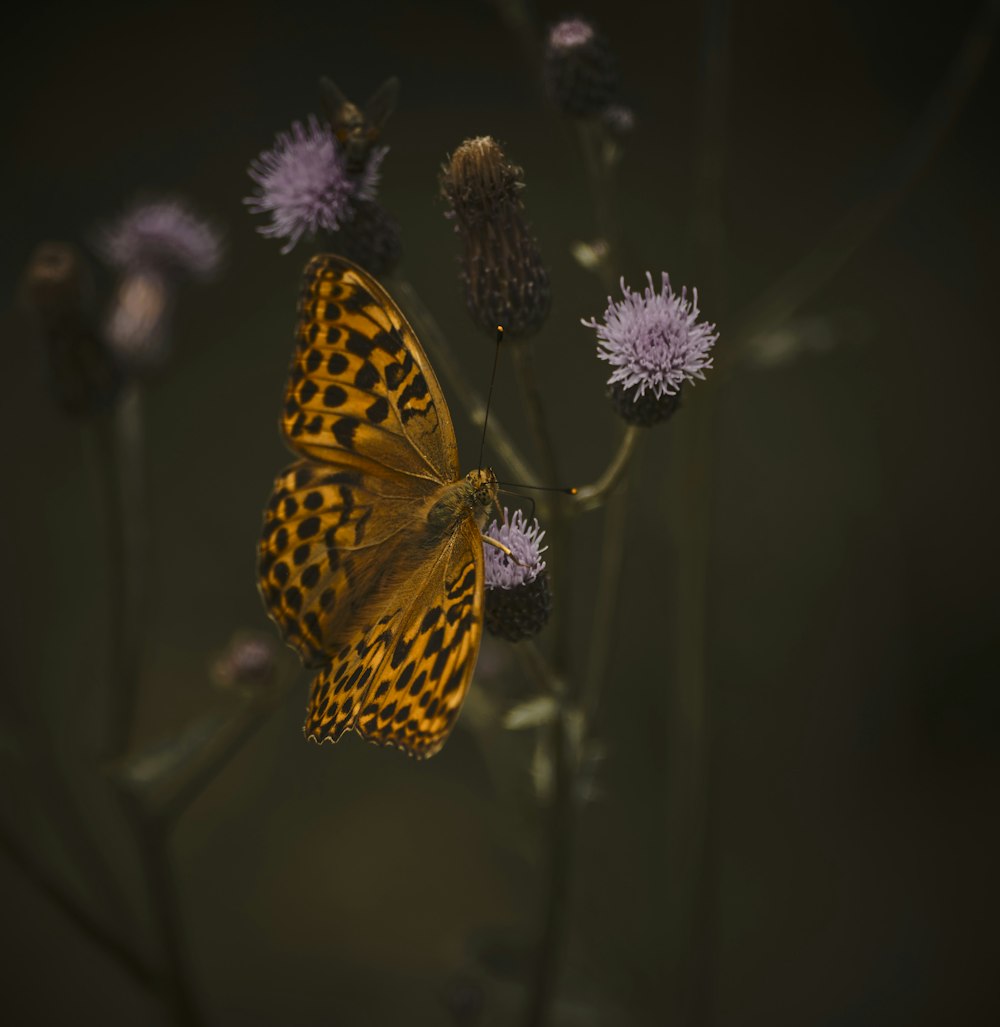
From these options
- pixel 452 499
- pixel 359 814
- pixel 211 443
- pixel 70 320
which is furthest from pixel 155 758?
pixel 211 443

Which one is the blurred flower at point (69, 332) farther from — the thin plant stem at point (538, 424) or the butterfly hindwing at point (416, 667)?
the thin plant stem at point (538, 424)

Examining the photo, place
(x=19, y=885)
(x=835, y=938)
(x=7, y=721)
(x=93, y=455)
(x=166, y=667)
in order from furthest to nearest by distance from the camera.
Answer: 1. (x=166, y=667)
2. (x=19, y=885)
3. (x=835, y=938)
4. (x=93, y=455)
5. (x=7, y=721)

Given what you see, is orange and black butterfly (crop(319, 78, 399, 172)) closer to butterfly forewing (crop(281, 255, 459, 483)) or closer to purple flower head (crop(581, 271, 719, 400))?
butterfly forewing (crop(281, 255, 459, 483))

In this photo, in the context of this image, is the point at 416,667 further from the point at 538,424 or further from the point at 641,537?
the point at 641,537

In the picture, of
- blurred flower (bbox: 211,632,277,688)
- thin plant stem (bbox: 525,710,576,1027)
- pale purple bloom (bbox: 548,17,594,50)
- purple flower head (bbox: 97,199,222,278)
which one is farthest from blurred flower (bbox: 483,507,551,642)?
purple flower head (bbox: 97,199,222,278)

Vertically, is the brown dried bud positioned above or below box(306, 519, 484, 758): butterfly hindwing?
above

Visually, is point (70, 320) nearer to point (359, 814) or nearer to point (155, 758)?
point (155, 758)

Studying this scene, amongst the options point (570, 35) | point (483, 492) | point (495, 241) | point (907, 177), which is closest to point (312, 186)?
point (495, 241)
